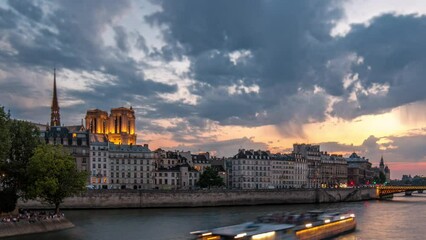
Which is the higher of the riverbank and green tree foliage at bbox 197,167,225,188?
green tree foliage at bbox 197,167,225,188

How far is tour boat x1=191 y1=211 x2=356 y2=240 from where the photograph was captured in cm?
3694

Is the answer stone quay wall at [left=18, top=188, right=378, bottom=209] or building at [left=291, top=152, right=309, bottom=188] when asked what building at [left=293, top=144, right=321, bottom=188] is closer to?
building at [left=291, top=152, right=309, bottom=188]

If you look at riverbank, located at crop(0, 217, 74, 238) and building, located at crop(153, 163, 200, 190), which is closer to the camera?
riverbank, located at crop(0, 217, 74, 238)

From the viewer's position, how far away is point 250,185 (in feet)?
499

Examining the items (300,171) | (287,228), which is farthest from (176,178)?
(287,228)

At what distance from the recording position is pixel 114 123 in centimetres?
19575

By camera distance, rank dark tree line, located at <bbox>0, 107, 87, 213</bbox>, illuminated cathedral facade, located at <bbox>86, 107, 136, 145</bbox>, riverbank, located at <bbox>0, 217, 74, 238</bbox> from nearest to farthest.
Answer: riverbank, located at <bbox>0, 217, 74, 238</bbox> → dark tree line, located at <bbox>0, 107, 87, 213</bbox> → illuminated cathedral facade, located at <bbox>86, 107, 136, 145</bbox>

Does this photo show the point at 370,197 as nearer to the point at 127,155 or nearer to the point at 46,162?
the point at 127,155

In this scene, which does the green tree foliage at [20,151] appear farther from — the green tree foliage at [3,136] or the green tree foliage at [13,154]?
→ the green tree foliage at [3,136]

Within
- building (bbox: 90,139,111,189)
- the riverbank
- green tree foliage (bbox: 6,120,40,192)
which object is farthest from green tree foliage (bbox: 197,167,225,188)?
the riverbank

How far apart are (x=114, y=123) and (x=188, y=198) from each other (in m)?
104

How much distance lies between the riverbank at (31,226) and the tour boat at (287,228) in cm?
2078

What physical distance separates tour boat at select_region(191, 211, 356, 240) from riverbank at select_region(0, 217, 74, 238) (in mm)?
20776

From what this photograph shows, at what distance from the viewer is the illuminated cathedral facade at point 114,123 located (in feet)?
634
